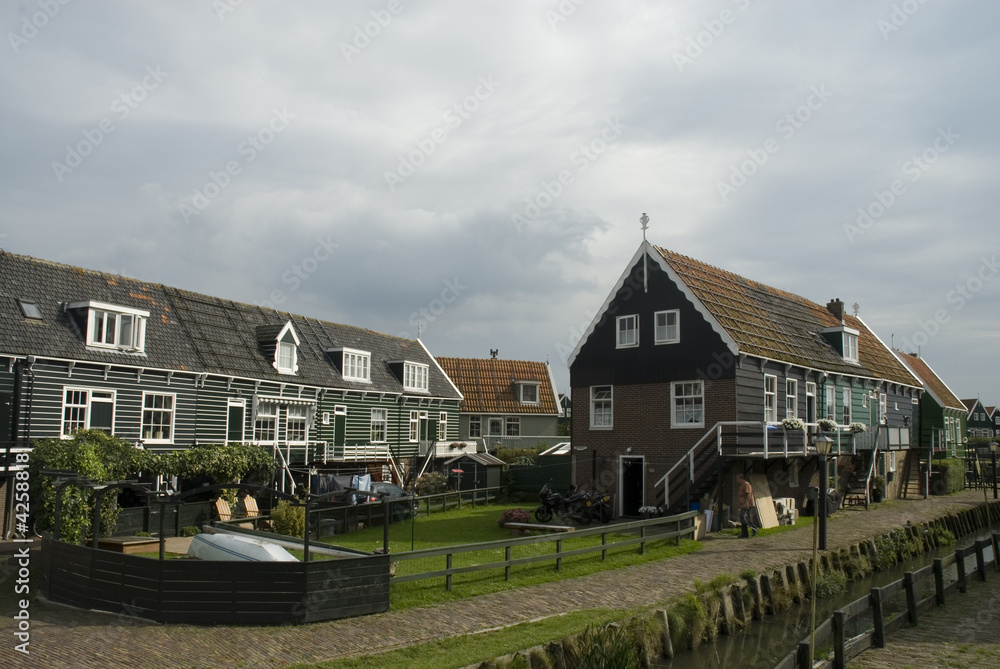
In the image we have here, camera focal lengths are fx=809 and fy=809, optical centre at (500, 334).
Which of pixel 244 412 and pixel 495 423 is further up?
pixel 244 412

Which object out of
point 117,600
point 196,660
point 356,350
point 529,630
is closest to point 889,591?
point 529,630

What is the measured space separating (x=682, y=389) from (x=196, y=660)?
754 inches

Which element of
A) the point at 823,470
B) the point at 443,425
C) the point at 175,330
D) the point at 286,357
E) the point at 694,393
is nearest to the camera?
the point at 823,470

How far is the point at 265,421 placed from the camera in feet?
105

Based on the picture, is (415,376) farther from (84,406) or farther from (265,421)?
(84,406)

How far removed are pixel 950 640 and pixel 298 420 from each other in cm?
2513

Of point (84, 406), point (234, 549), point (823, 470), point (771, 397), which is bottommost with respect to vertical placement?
point (234, 549)

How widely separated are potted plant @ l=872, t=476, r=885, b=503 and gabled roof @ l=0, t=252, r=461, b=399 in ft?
72.2

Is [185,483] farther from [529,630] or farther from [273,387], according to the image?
[529,630]

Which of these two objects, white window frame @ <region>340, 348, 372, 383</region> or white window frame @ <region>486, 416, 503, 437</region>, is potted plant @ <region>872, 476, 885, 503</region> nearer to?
white window frame @ <region>486, 416, 503, 437</region>

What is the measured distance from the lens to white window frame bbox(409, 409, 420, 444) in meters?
41.3

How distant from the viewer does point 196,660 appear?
1128 cm

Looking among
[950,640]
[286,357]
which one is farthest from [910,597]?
[286,357]

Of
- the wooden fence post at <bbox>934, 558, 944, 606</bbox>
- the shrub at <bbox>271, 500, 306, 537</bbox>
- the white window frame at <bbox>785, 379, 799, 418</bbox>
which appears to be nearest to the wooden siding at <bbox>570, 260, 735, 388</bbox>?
the white window frame at <bbox>785, 379, 799, 418</bbox>
